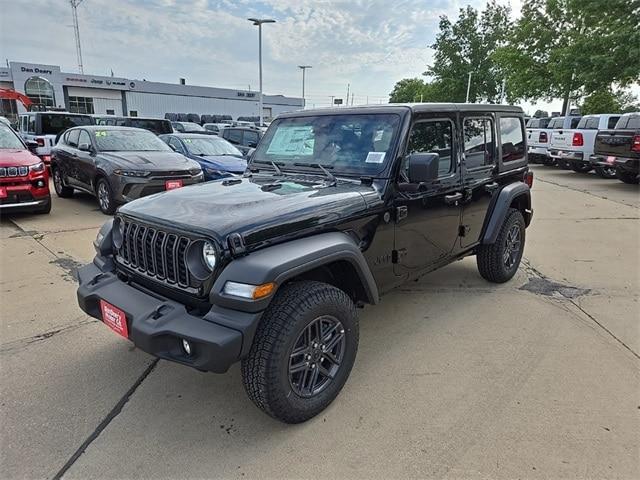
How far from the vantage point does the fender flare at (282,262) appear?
6.97ft

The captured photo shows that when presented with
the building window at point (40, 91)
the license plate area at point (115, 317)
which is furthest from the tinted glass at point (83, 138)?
the building window at point (40, 91)

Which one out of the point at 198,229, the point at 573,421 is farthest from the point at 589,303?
the point at 198,229

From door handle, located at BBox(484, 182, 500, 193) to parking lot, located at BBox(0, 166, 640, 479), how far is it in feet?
3.43

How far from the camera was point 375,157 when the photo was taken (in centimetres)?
309

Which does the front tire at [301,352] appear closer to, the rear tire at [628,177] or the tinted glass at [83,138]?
the tinted glass at [83,138]

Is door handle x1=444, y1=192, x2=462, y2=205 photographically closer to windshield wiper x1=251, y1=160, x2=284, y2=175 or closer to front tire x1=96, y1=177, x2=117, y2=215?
windshield wiper x1=251, y1=160, x2=284, y2=175

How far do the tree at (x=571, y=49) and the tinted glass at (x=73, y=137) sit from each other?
65.2 feet

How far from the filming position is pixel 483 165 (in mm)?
4047

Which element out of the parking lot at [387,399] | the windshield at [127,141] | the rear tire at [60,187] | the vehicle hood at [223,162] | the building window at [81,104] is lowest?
the parking lot at [387,399]

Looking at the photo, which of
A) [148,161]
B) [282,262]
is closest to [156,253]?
[282,262]

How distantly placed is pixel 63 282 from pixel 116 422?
256 centimetres

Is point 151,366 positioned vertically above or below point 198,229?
below

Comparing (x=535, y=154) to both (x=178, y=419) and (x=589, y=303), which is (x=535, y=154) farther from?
(x=178, y=419)

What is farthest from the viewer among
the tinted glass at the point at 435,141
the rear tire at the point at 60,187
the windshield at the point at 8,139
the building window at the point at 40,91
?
the building window at the point at 40,91
